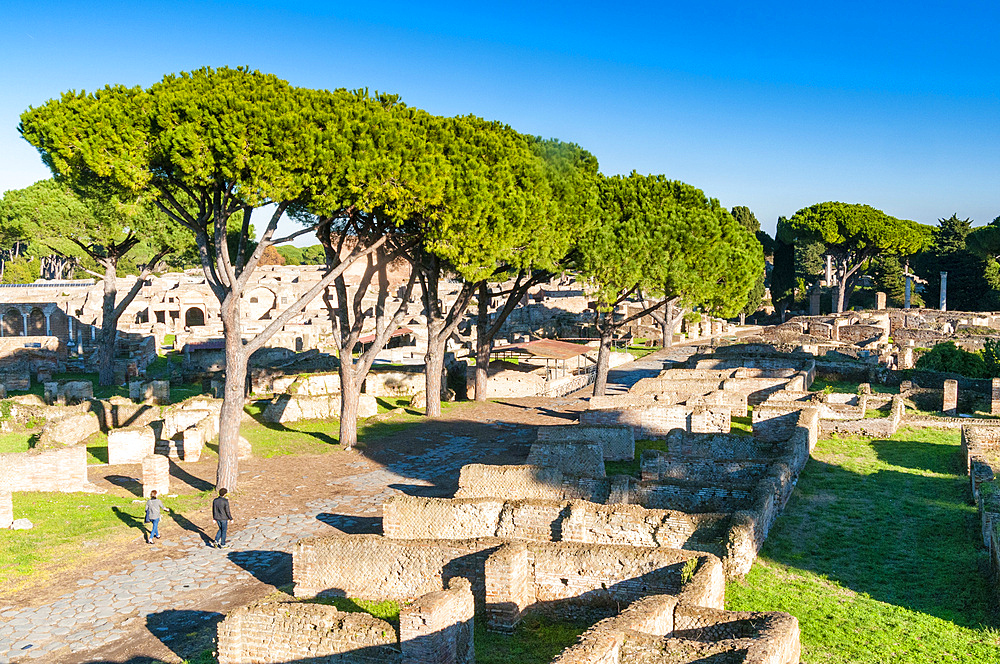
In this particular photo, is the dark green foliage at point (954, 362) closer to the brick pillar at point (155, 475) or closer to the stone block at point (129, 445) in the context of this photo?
the brick pillar at point (155, 475)

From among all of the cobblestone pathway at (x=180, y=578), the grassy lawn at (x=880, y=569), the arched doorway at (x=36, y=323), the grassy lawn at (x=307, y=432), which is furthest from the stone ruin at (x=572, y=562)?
the arched doorway at (x=36, y=323)

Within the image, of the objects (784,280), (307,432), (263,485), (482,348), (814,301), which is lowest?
(263,485)

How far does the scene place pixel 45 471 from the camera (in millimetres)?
14859

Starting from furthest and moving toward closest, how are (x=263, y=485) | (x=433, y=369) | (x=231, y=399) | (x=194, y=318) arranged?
(x=194, y=318) → (x=433, y=369) → (x=263, y=485) → (x=231, y=399)

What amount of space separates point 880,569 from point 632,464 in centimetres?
670

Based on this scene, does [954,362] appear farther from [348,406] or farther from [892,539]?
[348,406]

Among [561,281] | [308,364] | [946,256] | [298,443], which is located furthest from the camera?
[561,281]

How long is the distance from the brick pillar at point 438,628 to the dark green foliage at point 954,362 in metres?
22.0

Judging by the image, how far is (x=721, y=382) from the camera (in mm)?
23547

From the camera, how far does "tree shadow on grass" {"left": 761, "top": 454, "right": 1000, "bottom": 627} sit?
9392 mm

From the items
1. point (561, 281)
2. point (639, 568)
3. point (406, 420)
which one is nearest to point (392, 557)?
point (639, 568)

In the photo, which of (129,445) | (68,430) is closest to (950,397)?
(129,445)

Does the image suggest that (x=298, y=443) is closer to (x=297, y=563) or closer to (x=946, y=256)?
(x=297, y=563)

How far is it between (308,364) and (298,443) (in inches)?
432
